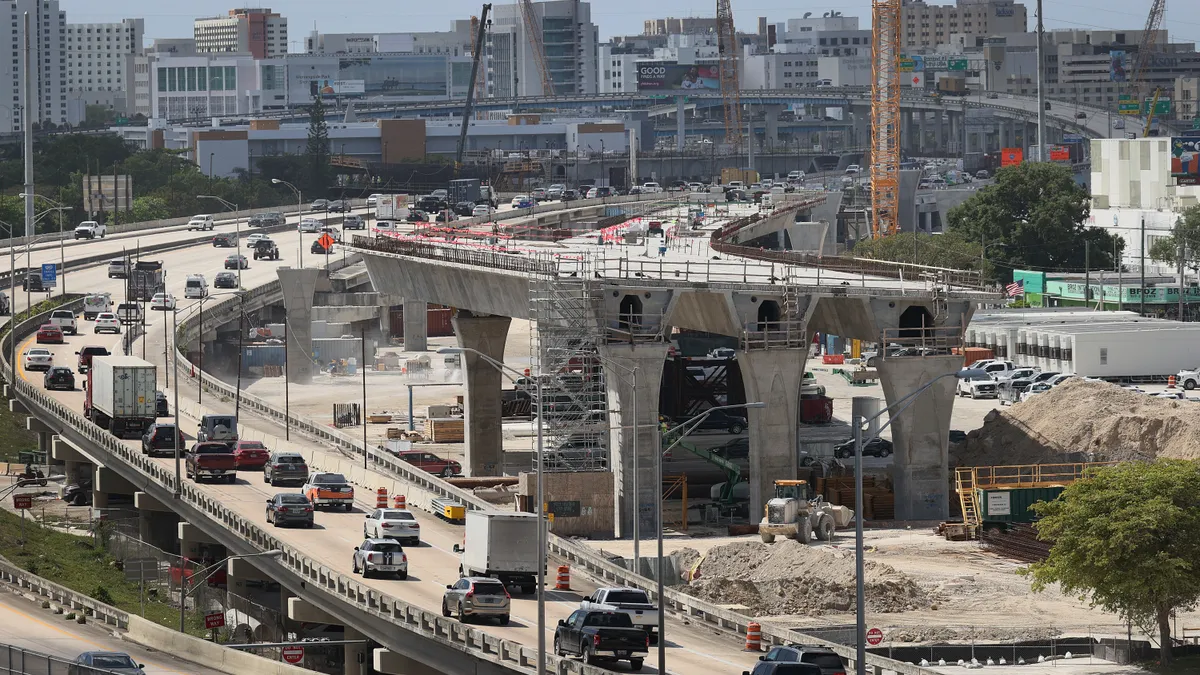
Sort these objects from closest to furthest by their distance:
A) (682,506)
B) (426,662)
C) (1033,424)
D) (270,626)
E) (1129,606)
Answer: (426,662) → (1129,606) → (270,626) → (682,506) → (1033,424)

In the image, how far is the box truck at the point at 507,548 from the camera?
5838 cm

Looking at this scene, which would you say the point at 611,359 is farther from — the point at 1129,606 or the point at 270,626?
the point at 1129,606

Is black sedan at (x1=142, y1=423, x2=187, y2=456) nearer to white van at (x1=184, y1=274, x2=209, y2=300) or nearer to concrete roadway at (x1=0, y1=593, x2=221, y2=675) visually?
concrete roadway at (x1=0, y1=593, x2=221, y2=675)

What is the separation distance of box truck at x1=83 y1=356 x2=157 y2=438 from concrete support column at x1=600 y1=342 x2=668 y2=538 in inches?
897

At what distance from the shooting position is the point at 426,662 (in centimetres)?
5394

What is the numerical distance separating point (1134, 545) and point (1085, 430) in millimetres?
31722

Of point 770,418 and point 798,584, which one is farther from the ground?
point 770,418

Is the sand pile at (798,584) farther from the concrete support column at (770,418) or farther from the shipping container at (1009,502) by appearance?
the concrete support column at (770,418)

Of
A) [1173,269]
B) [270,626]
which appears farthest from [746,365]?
[1173,269]

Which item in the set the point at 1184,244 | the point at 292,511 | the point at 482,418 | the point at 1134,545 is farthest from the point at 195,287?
the point at 1134,545

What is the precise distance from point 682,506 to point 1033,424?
1639 cm

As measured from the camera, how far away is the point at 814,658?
153 feet

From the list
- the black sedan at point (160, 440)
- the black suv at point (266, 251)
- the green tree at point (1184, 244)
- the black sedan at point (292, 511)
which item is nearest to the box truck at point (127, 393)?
the black sedan at point (160, 440)

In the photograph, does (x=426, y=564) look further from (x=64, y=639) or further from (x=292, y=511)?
(x=64, y=639)
